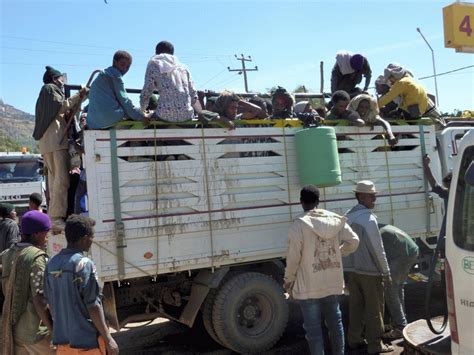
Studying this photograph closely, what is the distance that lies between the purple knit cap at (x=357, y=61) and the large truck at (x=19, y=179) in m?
7.32

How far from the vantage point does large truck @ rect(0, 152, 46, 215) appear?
35.4ft

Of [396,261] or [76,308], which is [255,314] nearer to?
[396,261]

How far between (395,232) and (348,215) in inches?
24.5

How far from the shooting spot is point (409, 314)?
5957 mm

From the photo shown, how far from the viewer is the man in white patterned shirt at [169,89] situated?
4543mm

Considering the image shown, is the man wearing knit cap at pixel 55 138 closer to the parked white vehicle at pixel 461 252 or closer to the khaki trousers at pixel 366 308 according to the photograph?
the khaki trousers at pixel 366 308

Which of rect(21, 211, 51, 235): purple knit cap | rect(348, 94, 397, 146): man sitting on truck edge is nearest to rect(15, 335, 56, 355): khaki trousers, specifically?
rect(21, 211, 51, 235): purple knit cap

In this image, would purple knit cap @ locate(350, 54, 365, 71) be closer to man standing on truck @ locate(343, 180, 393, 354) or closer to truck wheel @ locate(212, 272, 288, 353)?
man standing on truck @ locate(343, 180, 393, 354)

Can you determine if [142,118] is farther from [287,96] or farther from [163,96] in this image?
[287,96]

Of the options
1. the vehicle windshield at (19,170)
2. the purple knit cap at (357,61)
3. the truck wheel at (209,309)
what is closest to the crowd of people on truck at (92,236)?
the purple knit cap at (357,61)

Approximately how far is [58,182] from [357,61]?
4.10 m

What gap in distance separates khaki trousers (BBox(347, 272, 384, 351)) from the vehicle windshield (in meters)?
8.78

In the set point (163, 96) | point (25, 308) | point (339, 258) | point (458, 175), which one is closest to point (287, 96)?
point (163, 96)

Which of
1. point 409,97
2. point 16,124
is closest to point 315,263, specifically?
point 409,97
